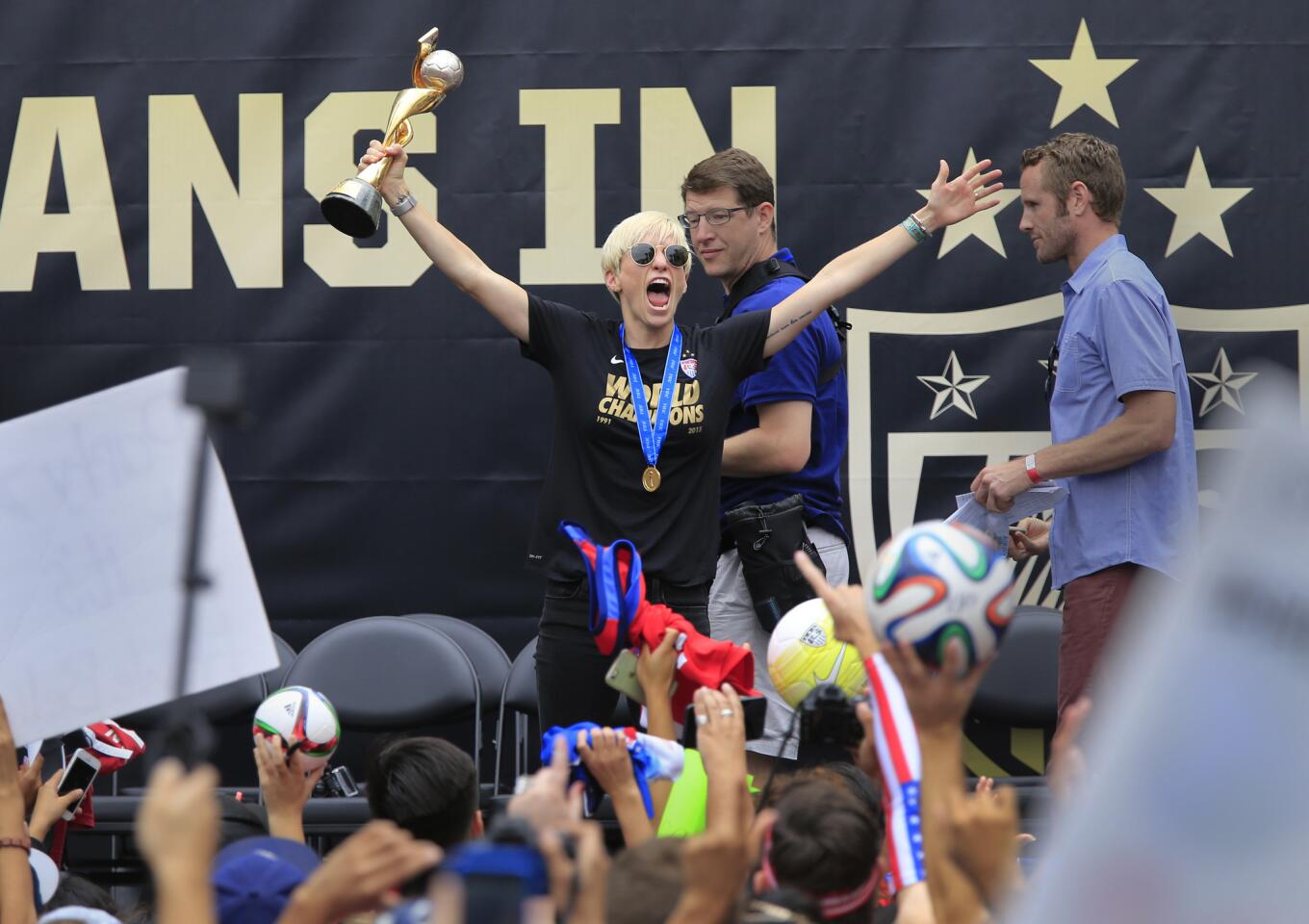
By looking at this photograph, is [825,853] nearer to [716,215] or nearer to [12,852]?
[12,852]

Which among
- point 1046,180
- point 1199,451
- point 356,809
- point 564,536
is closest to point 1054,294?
point 1199,451

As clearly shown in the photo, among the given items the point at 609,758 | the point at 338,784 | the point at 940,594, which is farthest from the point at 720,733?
the point at 338,784

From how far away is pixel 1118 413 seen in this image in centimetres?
384

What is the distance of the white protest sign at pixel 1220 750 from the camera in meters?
1.15

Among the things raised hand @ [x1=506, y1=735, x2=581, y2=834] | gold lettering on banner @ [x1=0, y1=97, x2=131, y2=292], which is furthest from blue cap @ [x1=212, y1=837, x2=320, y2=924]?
gold lettering on banner @ [x1=0, y1=97, x2=131, y2=292]

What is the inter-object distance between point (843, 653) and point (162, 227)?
296 centimetres

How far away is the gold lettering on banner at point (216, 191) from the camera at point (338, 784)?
1.65m

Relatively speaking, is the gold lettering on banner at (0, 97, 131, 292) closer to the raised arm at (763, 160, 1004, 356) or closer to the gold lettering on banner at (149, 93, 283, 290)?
the gold lettering on banner at (149, 93, 283, 290)

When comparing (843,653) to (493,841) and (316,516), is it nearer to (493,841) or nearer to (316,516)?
(493,841)

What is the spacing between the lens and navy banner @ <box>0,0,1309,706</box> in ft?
16.5

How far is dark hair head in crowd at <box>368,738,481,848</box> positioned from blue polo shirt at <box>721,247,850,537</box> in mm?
1342

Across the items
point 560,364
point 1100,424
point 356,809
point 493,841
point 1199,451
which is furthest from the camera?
point 1199,451

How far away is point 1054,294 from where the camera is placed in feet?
16.6

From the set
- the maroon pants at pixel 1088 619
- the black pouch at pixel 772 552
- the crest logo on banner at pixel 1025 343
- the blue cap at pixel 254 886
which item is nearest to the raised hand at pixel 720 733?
the blue cap at pixel 254 886
